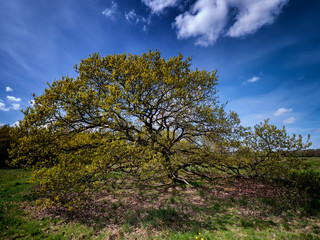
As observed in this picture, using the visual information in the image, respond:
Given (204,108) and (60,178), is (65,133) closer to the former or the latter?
(60,178)

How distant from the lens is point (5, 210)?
692 centimetres

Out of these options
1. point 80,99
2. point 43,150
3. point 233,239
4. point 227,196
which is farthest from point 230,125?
point 43,150

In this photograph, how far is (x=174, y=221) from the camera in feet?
19.9

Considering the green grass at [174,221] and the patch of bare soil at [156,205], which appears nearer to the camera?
the green grass at [174,221]

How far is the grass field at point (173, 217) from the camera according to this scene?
528 cm

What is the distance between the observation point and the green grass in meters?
5.24

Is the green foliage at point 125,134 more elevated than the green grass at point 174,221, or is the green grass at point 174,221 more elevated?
the green foliage at point 125,134

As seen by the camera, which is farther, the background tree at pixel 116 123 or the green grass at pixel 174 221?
the background tree at pixel 116 123

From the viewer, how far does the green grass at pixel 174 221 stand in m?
5.24

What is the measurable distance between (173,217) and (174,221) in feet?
0.95

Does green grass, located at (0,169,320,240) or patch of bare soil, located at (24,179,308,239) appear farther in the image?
patch of bare soil, located at (24,179,308,239)

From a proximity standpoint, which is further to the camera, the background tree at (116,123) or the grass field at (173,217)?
the background tree at (116,123)

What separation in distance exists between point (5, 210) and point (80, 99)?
6.68 metres

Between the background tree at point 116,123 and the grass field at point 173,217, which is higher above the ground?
the background tree at point 116,123
